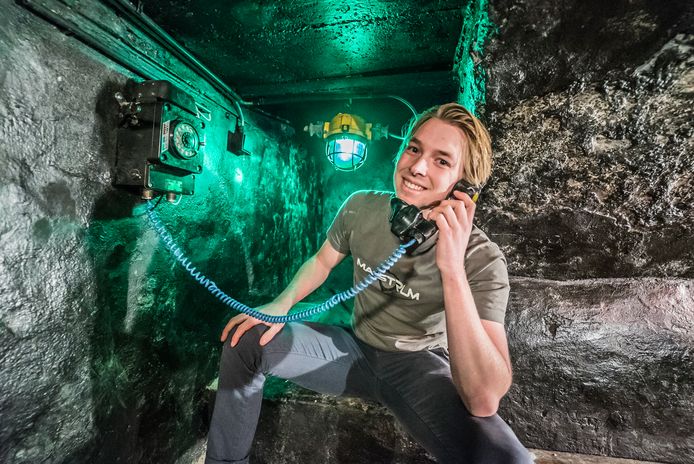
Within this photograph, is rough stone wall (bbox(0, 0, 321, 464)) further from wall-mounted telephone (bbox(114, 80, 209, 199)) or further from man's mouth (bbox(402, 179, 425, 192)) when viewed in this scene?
man's mouth (bbox(402, 179, 425, 192))

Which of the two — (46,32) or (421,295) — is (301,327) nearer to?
(421,295)

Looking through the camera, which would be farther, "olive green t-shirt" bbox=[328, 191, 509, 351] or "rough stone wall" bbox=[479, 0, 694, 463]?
"rough stone wall" bbox=[479, 0, 694, 463]

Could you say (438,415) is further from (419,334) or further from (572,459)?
(572,459)

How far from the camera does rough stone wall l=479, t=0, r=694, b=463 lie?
5.36 feet

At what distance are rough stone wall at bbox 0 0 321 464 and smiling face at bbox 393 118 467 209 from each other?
1.63 meters

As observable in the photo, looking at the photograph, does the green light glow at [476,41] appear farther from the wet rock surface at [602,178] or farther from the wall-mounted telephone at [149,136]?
the wall-mounted telephone at [149,136]

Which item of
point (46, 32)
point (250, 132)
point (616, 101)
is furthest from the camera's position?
point (250, 132)

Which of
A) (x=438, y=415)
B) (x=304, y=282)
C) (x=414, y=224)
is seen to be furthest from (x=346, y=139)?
(x=438, y=415)

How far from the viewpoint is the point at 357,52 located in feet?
8.30

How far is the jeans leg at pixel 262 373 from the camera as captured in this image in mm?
1645

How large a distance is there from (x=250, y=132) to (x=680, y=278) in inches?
148

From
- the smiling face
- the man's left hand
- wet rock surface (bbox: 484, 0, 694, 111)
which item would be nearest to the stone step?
the man's left hand

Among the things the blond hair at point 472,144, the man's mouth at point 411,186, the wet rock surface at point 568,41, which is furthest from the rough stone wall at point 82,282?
the wet rock surface at point 568,41

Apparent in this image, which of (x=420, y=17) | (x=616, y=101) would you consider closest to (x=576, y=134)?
(x=616, y=101)
